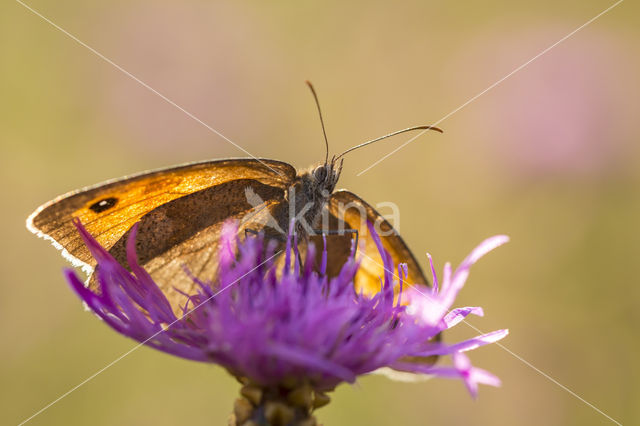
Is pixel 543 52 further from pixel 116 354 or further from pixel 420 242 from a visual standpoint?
pixel 116 354

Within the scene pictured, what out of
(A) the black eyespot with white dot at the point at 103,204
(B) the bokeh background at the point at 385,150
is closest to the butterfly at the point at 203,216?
(A) the black eyespot with white dot at the point at 103,204

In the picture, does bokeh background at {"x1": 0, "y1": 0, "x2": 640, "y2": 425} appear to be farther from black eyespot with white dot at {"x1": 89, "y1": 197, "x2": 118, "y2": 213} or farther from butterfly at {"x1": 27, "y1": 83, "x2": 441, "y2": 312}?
black eyespot with white dot at {"x1": 89, "y1": 197, "x2": 118, "y2": 213}

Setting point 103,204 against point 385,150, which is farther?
point 385,150

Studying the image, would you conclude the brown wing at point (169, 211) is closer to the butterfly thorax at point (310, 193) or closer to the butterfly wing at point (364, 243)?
the butterfly thorax at point (310, 193)

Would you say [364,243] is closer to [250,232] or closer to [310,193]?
[310,193]

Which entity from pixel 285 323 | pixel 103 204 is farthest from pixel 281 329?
pixel 103 204

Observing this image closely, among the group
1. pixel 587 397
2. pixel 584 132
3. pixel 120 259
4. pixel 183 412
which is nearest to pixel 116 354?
pixel 183 412

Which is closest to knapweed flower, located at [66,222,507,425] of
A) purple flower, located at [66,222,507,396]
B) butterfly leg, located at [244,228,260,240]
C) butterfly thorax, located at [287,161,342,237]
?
purple flower, located at [66,222,507,396]
